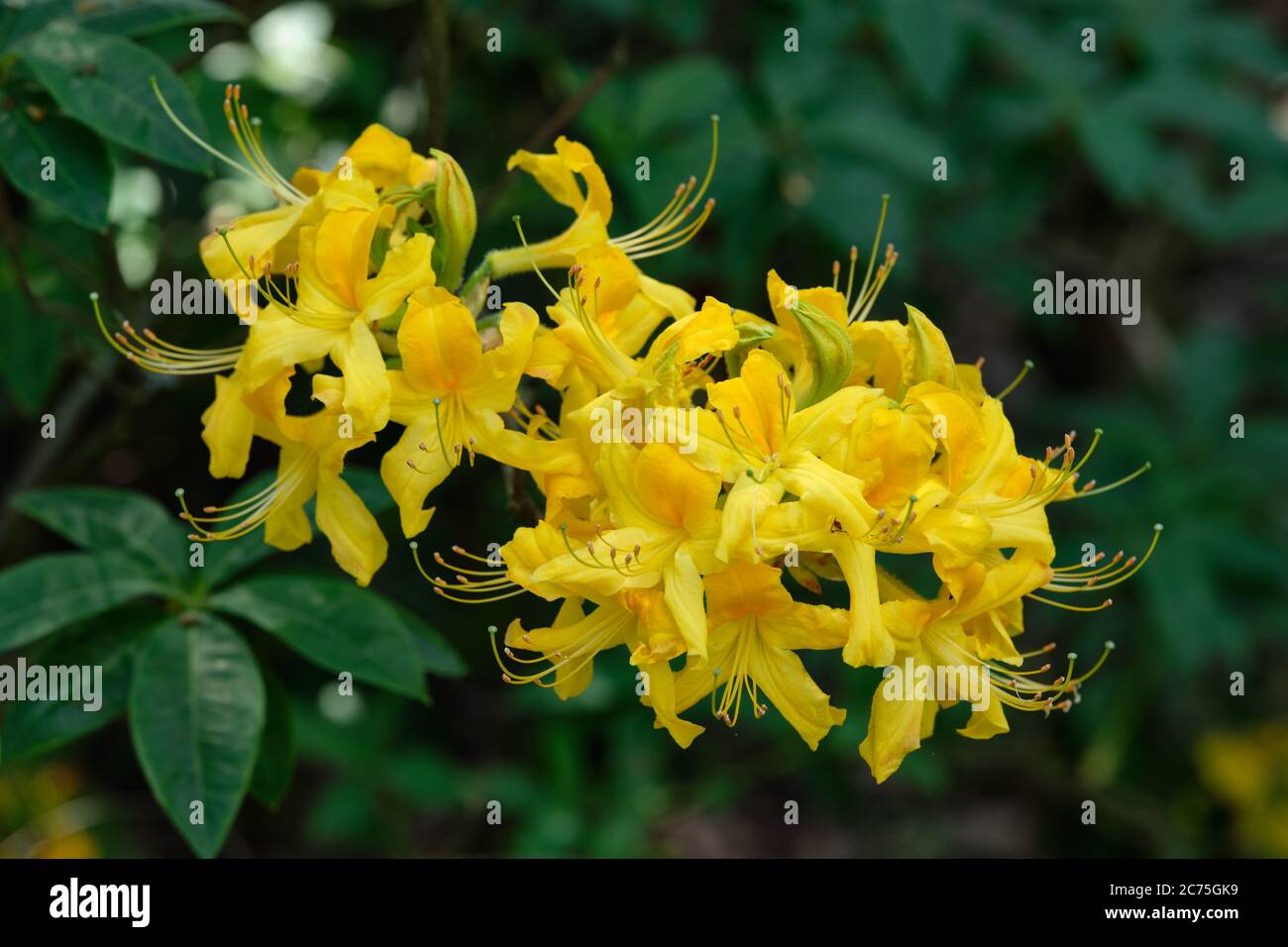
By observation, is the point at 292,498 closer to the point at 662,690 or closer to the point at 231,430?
the point at 231,430

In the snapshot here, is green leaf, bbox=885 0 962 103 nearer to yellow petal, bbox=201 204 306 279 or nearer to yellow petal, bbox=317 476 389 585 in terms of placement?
yellow petal, bbox=201 204 306 279

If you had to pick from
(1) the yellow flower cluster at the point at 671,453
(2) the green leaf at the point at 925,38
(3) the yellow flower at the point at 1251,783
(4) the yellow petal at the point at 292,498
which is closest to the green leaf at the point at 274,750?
(4) the yellow petal at the point at 292,498

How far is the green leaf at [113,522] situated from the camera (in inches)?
73.1

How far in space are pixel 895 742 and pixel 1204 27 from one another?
2653 millimetres

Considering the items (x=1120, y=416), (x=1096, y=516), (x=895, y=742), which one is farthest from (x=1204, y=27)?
(x=895, y=742)

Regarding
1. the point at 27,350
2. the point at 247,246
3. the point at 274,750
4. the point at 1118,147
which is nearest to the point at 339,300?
the point at 247,246

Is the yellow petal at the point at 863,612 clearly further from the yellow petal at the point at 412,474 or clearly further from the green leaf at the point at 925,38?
the green leaf at the point at 925,38

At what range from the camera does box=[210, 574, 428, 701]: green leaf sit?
65.1 inches

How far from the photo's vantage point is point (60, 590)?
171 cm

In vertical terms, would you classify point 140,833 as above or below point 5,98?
below

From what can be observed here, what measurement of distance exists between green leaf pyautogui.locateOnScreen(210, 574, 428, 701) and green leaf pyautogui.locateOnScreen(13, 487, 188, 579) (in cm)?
13

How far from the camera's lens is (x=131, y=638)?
1.77 metres
